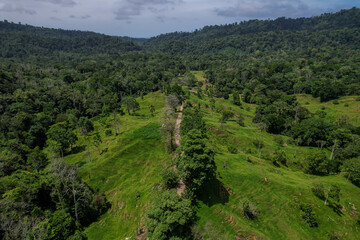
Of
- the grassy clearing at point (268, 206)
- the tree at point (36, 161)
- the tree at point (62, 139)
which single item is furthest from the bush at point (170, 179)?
the tree at point (62, 139)

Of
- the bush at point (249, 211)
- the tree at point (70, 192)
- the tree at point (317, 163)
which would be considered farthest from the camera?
the tree at point (317, 163)

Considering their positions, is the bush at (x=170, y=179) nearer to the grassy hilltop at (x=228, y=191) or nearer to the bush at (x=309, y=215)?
the grassy hilltop at (x=228, y=191)

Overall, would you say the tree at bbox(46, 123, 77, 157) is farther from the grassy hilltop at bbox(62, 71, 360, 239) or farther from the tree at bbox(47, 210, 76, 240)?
the tree at bbox(47, 210, 76, 240)

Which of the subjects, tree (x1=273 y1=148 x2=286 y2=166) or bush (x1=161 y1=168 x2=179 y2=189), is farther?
tree (x1=273 y1=148 x2=286 y2=166)

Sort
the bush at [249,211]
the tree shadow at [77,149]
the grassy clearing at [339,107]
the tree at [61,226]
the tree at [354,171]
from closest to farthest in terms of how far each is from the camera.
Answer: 1. the tree at [61,226]
2. the bush at [249,211]
3. the tree at [354,171]
4. the tree shadow at [77,149]
5. the grassy clearing at [339,107]

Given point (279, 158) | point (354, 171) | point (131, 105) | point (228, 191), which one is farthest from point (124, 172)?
point (354, 171)

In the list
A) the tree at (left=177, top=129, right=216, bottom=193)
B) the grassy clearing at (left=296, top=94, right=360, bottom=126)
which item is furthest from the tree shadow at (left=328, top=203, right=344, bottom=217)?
the grassy clearing at (left=296, top=94, right=360, bottom=126)

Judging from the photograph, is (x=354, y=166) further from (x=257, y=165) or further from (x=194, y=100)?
(x=194, y=100)
